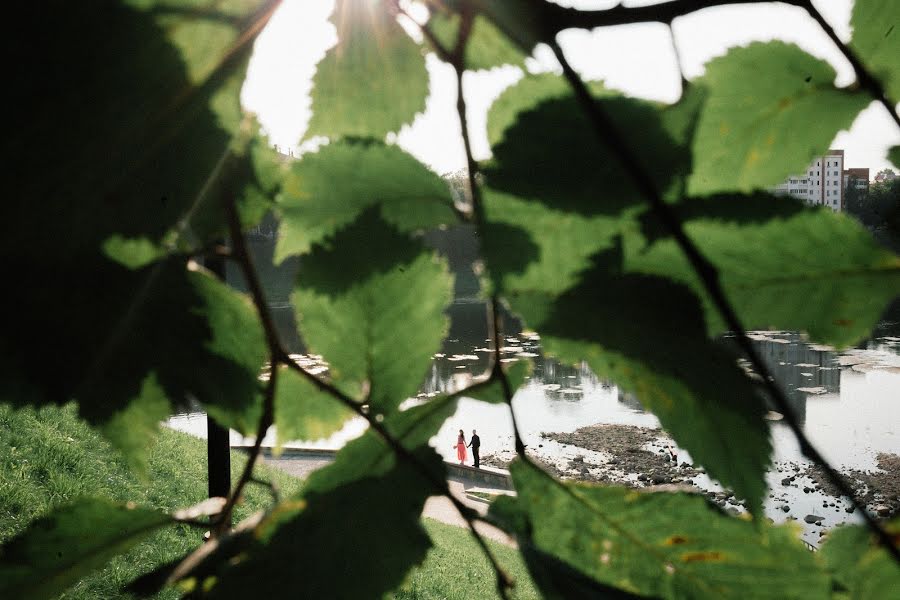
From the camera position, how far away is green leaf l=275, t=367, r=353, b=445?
0.94 feet

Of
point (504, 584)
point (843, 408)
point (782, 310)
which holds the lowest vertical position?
point (843, 408)

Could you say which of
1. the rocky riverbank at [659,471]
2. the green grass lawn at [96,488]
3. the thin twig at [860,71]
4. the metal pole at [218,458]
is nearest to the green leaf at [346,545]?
the thin twig at [860,71]

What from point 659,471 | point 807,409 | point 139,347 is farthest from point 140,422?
point 807,409

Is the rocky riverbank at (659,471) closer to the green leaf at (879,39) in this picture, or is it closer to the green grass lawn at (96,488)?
the green grass lawn at (96,488)

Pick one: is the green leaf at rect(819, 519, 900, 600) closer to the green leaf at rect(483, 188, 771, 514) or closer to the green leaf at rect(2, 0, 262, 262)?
the green leaf at rect(483, 188, 771, 514)

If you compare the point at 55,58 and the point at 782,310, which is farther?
the point at 782,310

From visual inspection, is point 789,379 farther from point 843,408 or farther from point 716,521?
point 716,521

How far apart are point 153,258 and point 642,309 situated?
0.59 feet

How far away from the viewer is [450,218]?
0.30 m

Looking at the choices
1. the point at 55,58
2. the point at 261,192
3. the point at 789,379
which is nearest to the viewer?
the point at 55,58

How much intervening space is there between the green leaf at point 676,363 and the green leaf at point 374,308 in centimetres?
6

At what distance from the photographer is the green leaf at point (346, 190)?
28cm

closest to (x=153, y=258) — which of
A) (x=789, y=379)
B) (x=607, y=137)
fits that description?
(x=607, y=137)

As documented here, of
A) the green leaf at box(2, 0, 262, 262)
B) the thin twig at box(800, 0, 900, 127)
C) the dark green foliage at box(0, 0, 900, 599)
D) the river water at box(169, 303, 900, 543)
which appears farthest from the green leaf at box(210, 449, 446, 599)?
the river water at box(169, 303, 900, 543)
